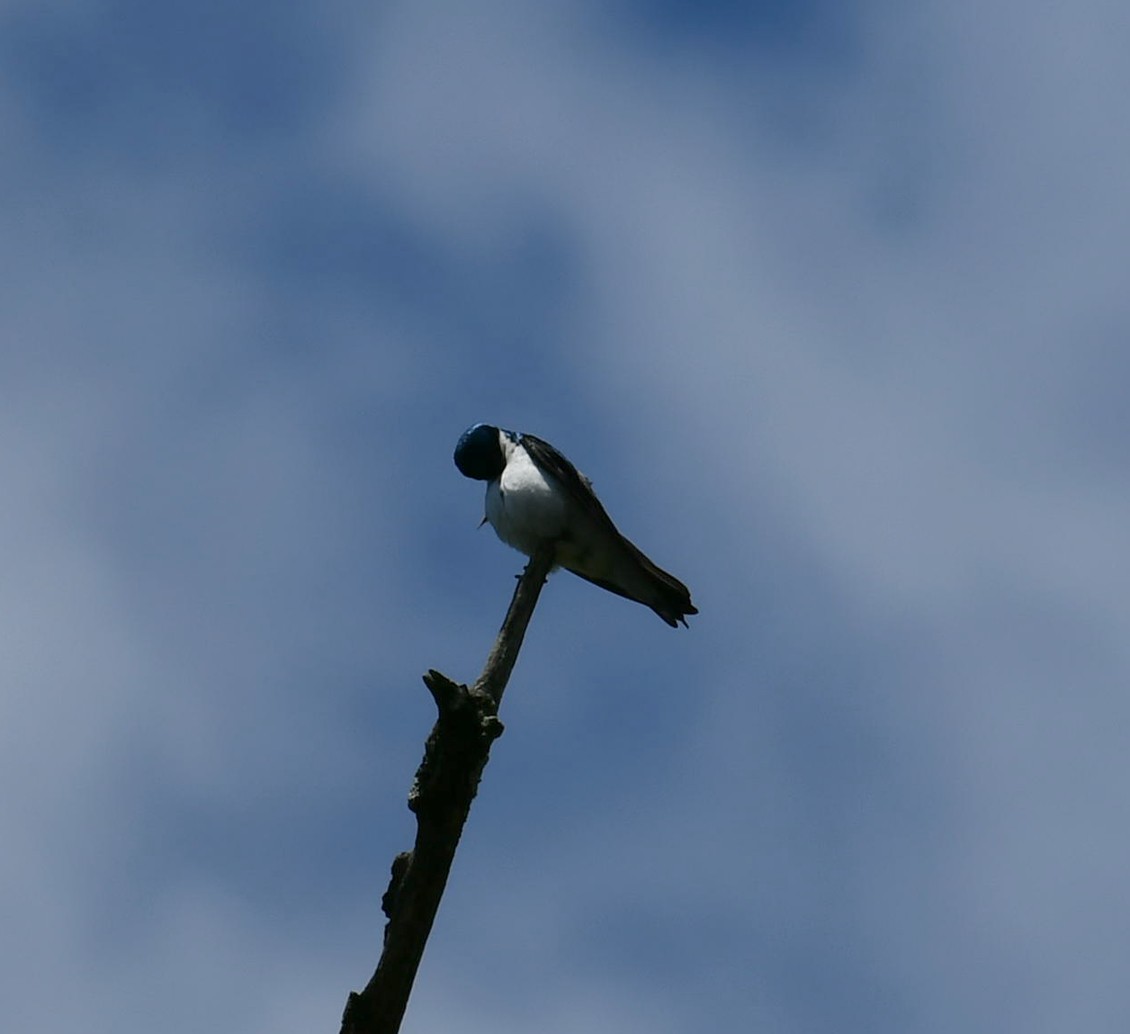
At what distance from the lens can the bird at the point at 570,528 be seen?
11188mm

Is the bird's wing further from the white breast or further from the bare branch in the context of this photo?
the bare branch

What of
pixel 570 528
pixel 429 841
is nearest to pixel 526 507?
pixel 570 528

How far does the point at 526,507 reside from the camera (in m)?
11.2

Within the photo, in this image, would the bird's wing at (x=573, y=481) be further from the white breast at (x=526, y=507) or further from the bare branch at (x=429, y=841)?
the bare branch at (x=429, y=841)

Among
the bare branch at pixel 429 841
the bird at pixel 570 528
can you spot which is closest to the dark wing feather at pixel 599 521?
the bird at pixel 570 528

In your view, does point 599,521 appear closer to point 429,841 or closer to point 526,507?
point 526,507

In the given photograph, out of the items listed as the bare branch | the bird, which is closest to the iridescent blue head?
the bird

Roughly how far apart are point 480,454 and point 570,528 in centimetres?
127

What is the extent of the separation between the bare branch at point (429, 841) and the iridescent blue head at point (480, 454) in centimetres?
355

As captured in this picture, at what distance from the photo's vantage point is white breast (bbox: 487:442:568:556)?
11.1m

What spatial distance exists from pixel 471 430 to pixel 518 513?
1.15m

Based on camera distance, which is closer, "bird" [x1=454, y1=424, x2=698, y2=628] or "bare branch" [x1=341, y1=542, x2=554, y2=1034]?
"bare branch" [x1=341, y1=542, x2=554, y2=1034]

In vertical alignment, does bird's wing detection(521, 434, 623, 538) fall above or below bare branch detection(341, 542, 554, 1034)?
above

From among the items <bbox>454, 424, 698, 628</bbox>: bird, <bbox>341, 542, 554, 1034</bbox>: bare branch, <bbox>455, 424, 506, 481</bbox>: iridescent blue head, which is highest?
<bbox>455, 424, 506, 481</bbox>: iridescent blue head
